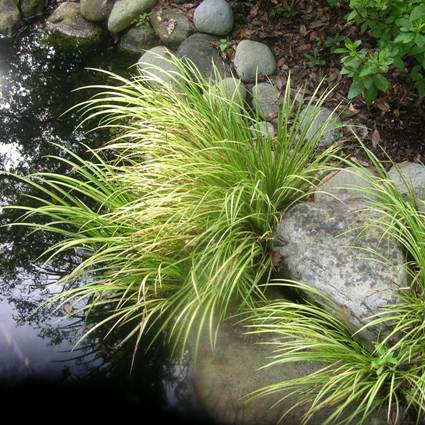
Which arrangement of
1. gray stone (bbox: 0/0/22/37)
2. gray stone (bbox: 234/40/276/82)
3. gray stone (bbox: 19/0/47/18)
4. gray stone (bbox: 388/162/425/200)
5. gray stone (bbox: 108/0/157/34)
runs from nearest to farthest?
gray stone (bbox: 388/162/425/200) → gray stone (bbox: 234/40/276/82) → gray stone (bbox: 108/0/157/34) → gray stone (bbox: 0/0/22/37) → gray stone (bbox: 19/0/47/18)

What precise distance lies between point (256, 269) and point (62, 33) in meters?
→ 3.69

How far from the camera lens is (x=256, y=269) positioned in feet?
8.86

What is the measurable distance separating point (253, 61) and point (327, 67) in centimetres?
58

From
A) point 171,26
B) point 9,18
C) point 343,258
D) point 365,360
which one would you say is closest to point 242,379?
point 365,360

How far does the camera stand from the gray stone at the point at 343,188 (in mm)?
2721

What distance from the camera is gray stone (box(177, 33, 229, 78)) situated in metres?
4.14

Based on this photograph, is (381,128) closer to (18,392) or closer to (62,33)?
(18,392)

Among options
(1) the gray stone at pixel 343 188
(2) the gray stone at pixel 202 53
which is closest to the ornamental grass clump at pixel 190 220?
(1) the gray stone at pixel 343 188

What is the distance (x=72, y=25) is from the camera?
5.12 m

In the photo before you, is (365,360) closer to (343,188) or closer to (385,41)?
(343,188)

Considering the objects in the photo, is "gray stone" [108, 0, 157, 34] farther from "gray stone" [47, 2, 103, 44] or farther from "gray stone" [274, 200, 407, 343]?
"gray stone" [274, 200, 407, 343]

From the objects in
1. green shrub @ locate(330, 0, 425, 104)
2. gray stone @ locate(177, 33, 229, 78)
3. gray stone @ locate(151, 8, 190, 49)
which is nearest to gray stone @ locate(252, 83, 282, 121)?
gray stone @ locate(177, 33, 229, 78)

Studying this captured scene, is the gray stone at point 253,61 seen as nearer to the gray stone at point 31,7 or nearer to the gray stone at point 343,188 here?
the gray stone at point 343,188

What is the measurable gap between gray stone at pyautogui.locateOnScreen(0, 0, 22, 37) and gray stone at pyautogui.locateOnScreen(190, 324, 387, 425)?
4.17 meters
